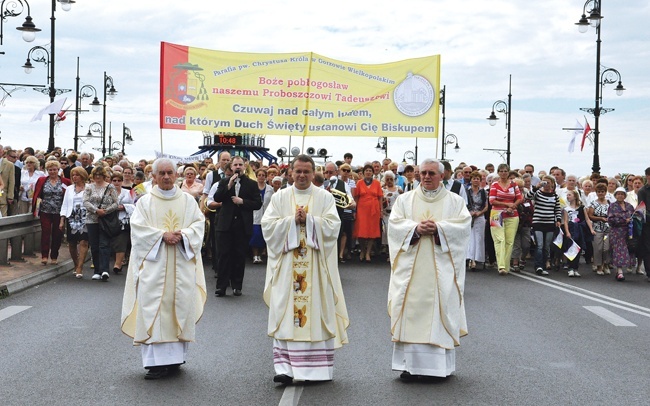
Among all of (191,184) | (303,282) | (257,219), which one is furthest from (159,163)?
(257,219)

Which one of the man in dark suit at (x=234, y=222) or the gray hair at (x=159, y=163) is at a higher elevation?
the gray hair at (x=159, y=163)

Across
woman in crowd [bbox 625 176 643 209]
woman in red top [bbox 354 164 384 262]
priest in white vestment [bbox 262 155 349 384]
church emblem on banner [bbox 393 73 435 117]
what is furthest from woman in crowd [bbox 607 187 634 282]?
priest in white vestment [bbox 262 155 349 384]

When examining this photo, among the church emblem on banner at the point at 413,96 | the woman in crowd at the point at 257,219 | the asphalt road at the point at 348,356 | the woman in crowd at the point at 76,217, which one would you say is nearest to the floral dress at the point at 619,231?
the asphalt road at the point at 348,356

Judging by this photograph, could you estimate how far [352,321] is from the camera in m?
11.1

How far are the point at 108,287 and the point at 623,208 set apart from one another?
9.72 meters

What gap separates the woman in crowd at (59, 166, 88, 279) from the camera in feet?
50.2

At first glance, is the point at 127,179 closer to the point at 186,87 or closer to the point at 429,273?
the point at 186,87

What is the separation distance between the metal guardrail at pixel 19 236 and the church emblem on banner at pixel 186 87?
132 inches

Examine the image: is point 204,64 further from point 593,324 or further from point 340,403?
point 340,403

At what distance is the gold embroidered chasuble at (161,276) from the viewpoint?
8.16 metres

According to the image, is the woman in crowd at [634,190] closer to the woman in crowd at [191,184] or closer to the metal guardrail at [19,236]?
the woman in crowd at [191,184]

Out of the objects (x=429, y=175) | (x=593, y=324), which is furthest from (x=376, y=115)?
(x=429, y=175)

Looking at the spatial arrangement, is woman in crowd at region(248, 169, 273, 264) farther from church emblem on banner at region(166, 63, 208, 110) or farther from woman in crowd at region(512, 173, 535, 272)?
woman in crowd at region(512, 173, 535, 272)

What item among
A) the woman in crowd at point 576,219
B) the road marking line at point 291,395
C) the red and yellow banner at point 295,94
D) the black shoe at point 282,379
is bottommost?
the road marking line at point 291,395
